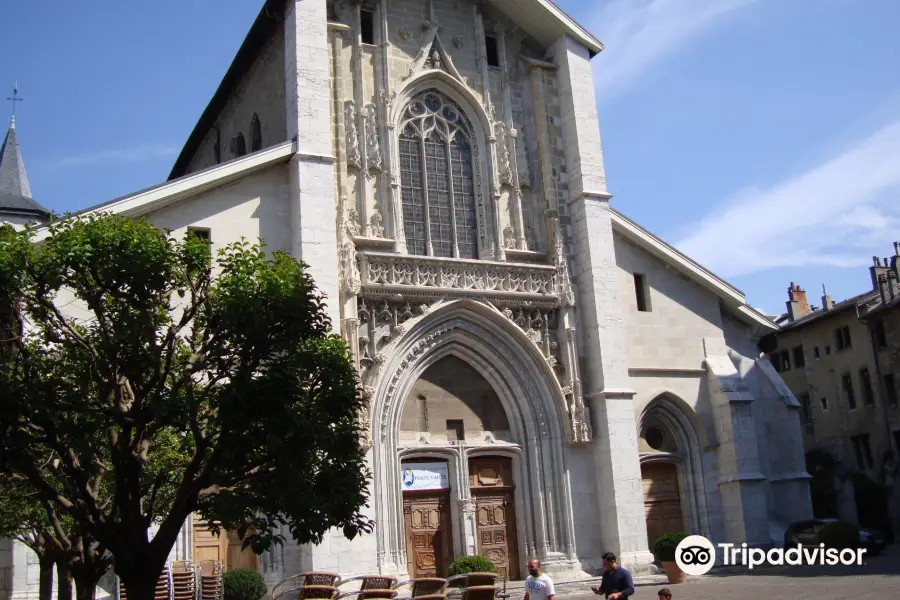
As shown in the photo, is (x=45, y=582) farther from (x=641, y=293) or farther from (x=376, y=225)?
(x=641, y=293)

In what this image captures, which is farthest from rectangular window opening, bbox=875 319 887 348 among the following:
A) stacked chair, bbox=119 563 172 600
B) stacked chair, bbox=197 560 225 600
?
stacked chair, bbox=119 563 172 600

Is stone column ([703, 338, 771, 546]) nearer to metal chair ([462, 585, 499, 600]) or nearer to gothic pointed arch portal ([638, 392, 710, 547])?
gothic pointed arch portal ([638, 392, 710, 547])

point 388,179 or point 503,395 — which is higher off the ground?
point 388,179

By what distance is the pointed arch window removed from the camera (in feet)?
82.6

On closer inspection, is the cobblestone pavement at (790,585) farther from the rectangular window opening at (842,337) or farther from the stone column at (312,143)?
the rectangular window opening at (842,337)

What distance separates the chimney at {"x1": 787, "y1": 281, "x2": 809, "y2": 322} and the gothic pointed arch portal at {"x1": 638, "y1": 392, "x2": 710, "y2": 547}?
25.6 metres

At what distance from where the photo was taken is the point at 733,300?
25.9 metres

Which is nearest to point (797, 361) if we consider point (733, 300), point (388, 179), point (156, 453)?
point (733, 300)

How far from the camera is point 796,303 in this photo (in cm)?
4822

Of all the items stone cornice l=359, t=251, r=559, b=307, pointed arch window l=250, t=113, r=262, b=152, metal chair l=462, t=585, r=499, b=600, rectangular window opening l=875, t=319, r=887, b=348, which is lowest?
metal chair l=462, t=585, r=499, b=600

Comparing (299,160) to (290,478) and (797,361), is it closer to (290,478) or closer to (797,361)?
(290,478)

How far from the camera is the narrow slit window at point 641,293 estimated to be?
24.8 meters

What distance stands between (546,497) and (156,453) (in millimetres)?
10499

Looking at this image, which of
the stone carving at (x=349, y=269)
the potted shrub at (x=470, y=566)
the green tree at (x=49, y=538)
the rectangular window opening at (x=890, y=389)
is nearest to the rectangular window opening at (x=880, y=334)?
the rectangular window opening at (x=890, y=389)
